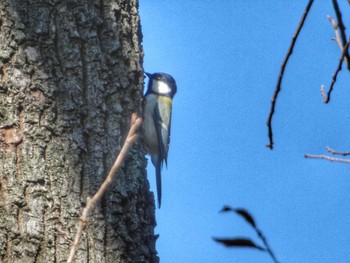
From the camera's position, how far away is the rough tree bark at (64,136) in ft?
5.48

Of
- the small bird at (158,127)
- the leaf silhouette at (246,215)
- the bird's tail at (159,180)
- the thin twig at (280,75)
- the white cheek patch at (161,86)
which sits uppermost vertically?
the white cheek patch at (161,86)

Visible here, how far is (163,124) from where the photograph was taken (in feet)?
12.2

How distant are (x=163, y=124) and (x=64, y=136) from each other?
6.44 ft

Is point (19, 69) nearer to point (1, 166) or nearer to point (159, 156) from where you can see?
point (1, 166)

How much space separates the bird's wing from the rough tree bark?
1607 millimetres

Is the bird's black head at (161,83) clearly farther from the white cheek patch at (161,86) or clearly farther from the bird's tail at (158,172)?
the bird's tail at (158,172)

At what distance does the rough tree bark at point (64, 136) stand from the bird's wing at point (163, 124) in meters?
1.61

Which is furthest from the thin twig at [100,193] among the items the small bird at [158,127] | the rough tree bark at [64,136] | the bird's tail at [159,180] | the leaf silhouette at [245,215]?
the bird's tail at [159,180]

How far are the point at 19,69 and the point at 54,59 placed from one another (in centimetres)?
10

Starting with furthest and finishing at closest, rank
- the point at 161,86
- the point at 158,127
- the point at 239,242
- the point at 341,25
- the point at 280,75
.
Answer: the point at 161,86, the point at 158,127, the point at 280,75, the point at 341,25, the point at 239,242

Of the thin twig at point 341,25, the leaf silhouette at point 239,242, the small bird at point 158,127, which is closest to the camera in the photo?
the leaf silhouette at point 239,242

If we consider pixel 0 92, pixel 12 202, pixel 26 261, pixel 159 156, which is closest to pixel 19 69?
pixel 0 92

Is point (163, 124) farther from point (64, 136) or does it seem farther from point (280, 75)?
point (280, 75)

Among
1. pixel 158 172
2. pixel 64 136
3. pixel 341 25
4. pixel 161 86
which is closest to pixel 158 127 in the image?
pixel 158 172
